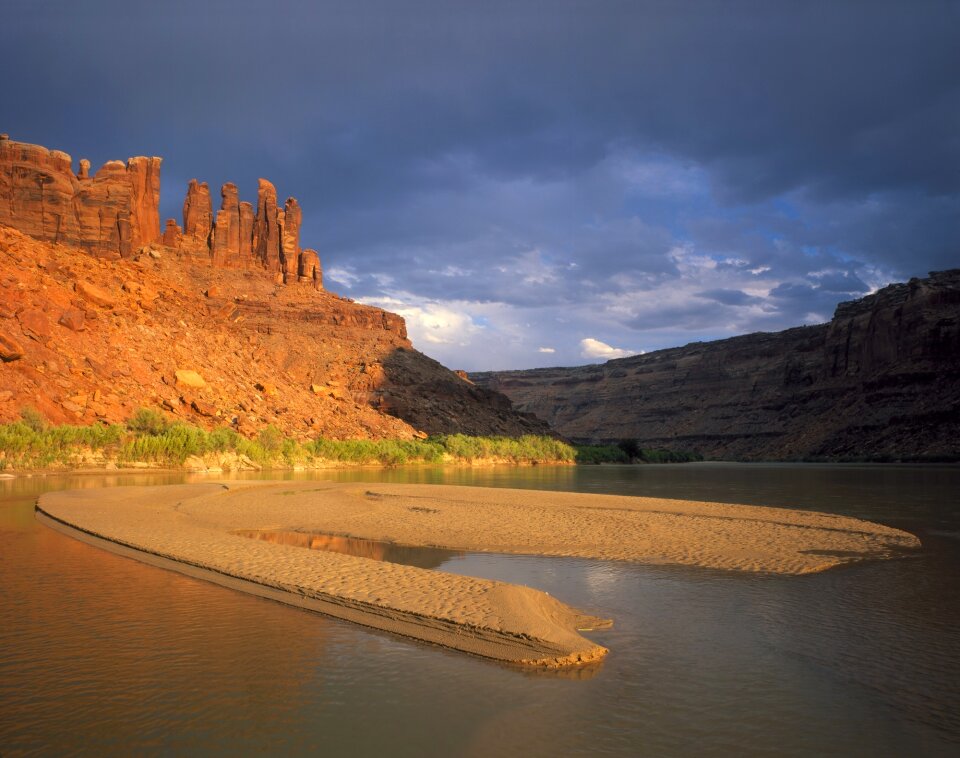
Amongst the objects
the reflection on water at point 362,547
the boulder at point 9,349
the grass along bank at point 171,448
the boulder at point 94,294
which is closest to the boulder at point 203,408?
the grass along bank at point 171,448

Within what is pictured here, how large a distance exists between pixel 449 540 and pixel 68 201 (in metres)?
88.2

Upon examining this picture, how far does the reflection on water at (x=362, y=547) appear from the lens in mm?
11898

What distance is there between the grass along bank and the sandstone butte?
7.44 ft

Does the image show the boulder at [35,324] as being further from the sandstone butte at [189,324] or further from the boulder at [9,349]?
the boulder at [9,349]

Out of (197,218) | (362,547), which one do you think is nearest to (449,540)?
(362,547)

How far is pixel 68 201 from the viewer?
8238 cm

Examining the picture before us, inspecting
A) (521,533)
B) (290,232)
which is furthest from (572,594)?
(290,232)

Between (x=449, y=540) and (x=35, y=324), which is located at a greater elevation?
(x=35, y=324)

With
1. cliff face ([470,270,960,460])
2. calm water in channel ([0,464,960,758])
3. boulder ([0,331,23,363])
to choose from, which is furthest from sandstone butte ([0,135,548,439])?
cliff face ([470,270,960,460])

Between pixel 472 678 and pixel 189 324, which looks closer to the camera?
pixel 472 678

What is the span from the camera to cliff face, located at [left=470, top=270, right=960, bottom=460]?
82.6 meters

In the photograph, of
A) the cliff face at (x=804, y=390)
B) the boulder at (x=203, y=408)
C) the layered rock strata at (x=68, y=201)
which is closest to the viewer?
the boulder at (x=203, y=408)

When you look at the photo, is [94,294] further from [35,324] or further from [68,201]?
[68,201]

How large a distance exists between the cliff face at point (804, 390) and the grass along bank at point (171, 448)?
57.3 m
